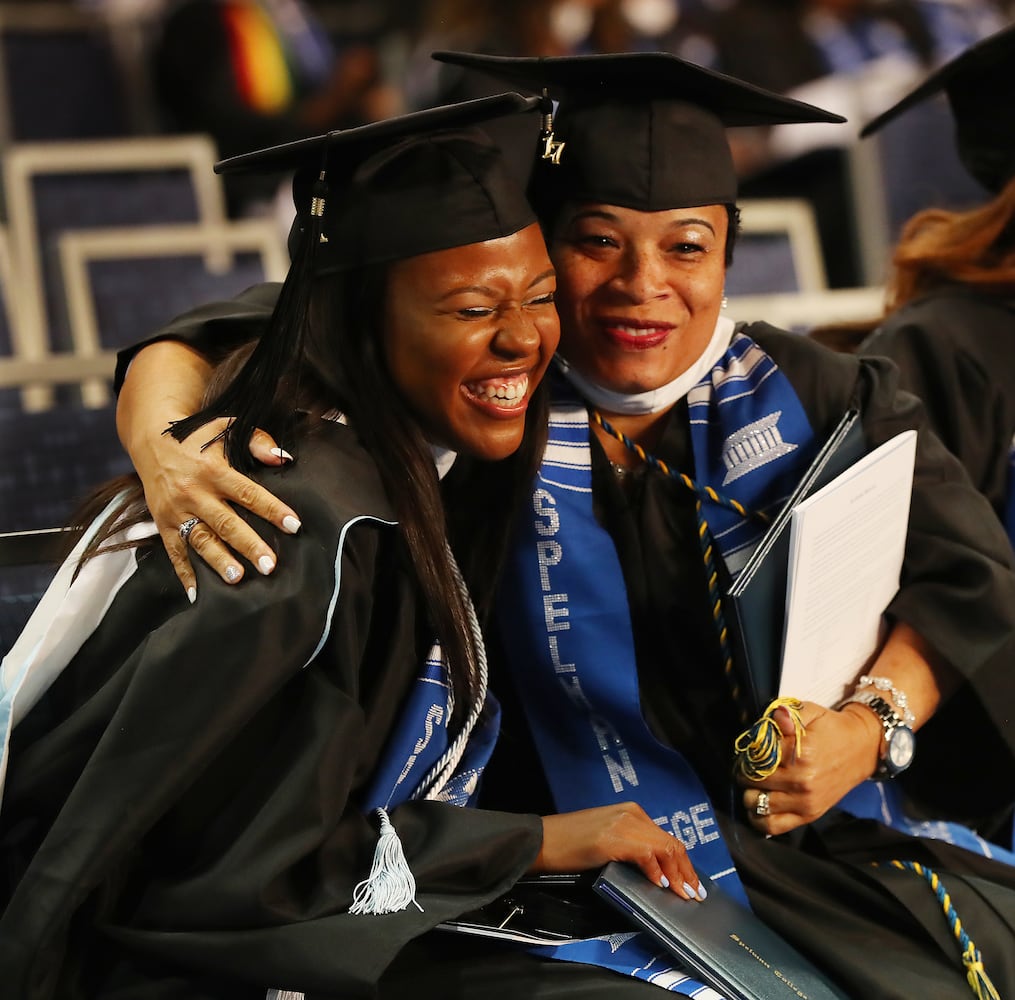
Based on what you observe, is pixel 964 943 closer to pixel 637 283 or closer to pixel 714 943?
pixel 714 943

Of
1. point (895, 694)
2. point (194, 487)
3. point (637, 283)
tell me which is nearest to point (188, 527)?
point (194, 487)

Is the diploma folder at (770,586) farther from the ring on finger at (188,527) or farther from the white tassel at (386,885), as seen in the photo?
the ring on finger at (188,527)

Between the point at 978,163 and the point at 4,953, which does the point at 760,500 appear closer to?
the point at 978,163

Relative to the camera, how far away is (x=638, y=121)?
1560 mm

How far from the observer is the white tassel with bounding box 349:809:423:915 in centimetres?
134

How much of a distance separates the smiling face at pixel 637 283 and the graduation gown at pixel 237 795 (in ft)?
1.05

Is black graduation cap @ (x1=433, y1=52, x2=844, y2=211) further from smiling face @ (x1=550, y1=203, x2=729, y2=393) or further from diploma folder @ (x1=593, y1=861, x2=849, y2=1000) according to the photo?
diploma folder @ (x1=593, y1=861, x2=849, y2=1000)

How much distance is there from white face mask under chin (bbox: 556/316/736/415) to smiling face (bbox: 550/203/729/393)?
0.11 ft

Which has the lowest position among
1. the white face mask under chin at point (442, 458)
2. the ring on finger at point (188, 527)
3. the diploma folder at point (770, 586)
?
the diploma folder at point (770, 586)

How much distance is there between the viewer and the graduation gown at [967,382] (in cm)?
208

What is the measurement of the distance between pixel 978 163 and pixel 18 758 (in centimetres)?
151

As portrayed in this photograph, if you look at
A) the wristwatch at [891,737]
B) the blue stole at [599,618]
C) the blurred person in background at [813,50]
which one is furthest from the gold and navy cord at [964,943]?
the blurred person in background at [813,50]

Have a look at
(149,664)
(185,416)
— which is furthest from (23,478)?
(149,664)

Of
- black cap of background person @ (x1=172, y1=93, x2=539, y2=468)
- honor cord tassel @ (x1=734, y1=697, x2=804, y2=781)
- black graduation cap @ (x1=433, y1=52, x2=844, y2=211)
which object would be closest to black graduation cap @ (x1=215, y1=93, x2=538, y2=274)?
black cap of background person @ (x1=172, y1=93, x2=539, y2=468)
